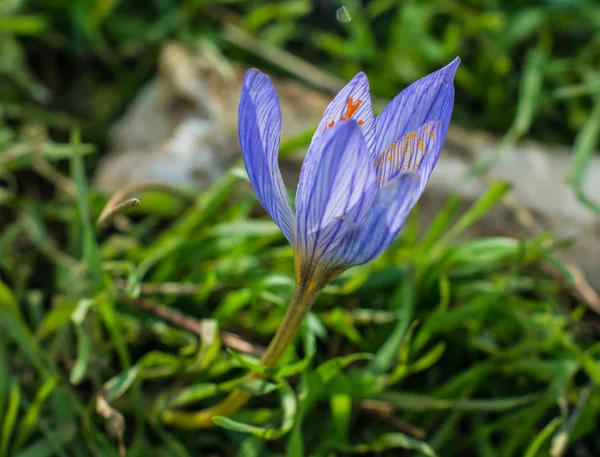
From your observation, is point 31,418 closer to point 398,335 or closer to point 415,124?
point 398,335

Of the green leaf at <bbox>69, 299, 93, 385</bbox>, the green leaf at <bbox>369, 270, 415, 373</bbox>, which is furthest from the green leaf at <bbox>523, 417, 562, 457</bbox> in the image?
the green leaf at <bbox>69, 299, 93, 385</bbox>

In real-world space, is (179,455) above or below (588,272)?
below

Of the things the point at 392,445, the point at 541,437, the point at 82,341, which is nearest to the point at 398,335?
the point at 392,445

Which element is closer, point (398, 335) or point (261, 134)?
point (261, 134)

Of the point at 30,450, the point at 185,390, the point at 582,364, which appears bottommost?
the point at 30,450

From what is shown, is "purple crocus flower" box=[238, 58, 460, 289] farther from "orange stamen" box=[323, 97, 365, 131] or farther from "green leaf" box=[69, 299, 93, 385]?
"green leaf" box=[69, 299, 93, 385]

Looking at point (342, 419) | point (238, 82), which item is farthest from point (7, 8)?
point (342, 419)

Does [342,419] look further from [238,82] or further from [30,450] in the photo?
[238,82]
